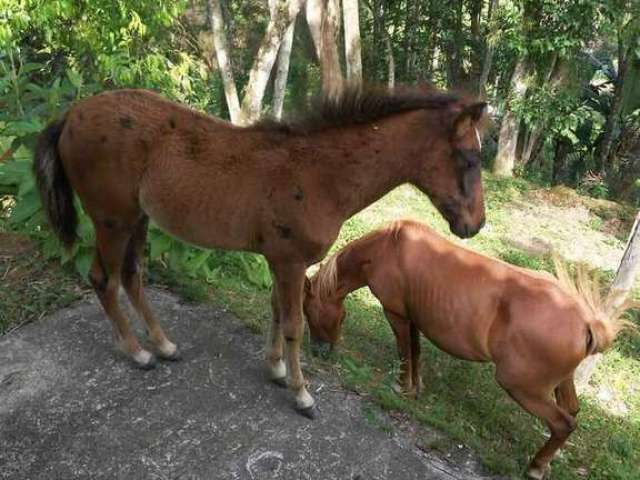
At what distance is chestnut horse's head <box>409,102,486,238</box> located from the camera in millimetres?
2547

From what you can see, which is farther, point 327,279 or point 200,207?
point 327,279

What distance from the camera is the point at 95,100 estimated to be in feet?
9.14

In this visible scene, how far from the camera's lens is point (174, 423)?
9.73ft

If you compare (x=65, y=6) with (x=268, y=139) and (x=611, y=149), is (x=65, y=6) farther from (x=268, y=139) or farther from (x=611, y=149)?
(x=611, y=149)

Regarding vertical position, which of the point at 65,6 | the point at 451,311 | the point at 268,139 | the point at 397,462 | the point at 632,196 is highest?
the point at 65,6

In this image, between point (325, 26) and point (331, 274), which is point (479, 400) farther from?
point (325, 26)

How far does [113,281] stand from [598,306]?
2.91 m

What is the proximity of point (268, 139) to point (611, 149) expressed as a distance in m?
11.8

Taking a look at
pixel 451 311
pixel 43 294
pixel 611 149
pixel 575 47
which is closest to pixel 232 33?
pixel 575 47

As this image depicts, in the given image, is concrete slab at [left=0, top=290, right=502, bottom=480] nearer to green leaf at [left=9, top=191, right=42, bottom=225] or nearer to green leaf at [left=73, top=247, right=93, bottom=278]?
green leaf at [left=73, top=247, right=93, bottom=278]

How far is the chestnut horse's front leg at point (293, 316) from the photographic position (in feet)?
9.33

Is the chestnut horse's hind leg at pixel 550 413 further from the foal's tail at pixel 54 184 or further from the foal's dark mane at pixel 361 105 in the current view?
the foal's tail at pixel 54 184

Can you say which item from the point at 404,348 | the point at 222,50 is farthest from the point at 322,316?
the point at 222,50

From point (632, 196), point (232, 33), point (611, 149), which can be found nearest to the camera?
point (632, 196)
